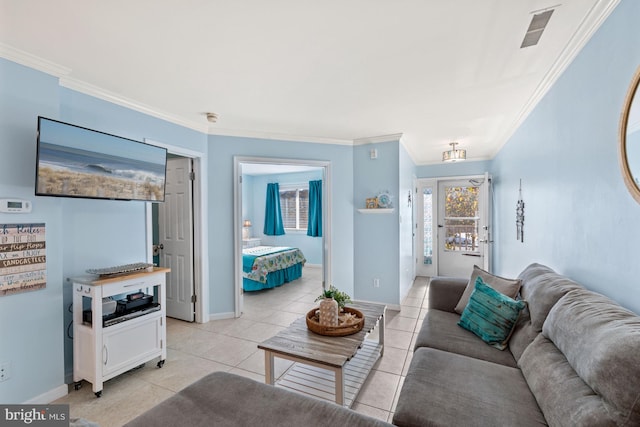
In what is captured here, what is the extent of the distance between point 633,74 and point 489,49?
83cm

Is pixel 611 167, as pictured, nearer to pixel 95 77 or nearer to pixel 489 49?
pixel 489 49

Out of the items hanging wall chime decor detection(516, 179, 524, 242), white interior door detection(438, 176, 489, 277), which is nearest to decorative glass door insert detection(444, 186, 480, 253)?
white interior door detection(438, 176, 489, 277)

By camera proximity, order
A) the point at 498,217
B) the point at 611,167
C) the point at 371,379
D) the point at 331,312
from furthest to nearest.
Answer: the point at 498,217 → the point at 371,379 → the point at 331,312 → the point at 611,167

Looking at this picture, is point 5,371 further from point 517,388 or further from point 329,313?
point 517,388

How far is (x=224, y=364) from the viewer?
2631 millimetres

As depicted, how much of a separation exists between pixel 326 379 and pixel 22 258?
2.37 meters

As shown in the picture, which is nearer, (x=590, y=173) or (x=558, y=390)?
(x=558, y=390)

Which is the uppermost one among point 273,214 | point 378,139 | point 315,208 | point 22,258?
point 378,139

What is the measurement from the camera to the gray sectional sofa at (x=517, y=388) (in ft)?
3.26

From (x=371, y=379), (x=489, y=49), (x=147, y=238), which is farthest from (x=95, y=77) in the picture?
(x=371, y=379)

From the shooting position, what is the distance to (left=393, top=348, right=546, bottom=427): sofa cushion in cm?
121

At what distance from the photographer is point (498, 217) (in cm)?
464

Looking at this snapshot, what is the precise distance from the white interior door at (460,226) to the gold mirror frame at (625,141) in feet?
14.0

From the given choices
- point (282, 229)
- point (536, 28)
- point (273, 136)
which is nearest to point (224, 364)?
point (273, 136)
